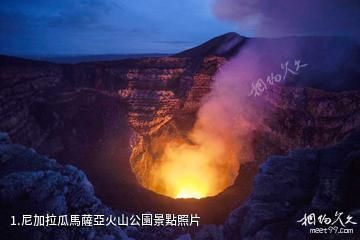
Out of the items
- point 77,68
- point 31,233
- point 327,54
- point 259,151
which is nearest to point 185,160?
point 259,151

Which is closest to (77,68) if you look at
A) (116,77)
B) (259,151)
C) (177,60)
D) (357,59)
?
(116,77)

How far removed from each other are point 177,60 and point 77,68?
9.54 metres

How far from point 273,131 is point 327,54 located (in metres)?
7.73

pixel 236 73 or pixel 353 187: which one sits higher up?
pixel 236 73

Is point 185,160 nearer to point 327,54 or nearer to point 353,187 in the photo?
point 327,54

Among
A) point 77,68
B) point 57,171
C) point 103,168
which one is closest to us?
point 57,171

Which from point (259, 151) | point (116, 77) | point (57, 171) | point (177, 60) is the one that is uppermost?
point (177, 60)

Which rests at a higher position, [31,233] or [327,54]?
[327,54]

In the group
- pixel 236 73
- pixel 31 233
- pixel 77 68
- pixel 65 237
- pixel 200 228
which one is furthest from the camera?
pixel 77 68

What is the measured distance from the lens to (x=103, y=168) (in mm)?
21469

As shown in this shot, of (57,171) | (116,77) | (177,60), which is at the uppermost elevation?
(177,60)

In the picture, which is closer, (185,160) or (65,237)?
(65,237)

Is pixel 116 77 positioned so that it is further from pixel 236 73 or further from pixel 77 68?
pixel 236 73

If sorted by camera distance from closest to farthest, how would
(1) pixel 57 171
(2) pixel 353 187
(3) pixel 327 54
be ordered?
→ (2) pixel 353 187, (1) pixel 57 171, (3) pixel 327 54
